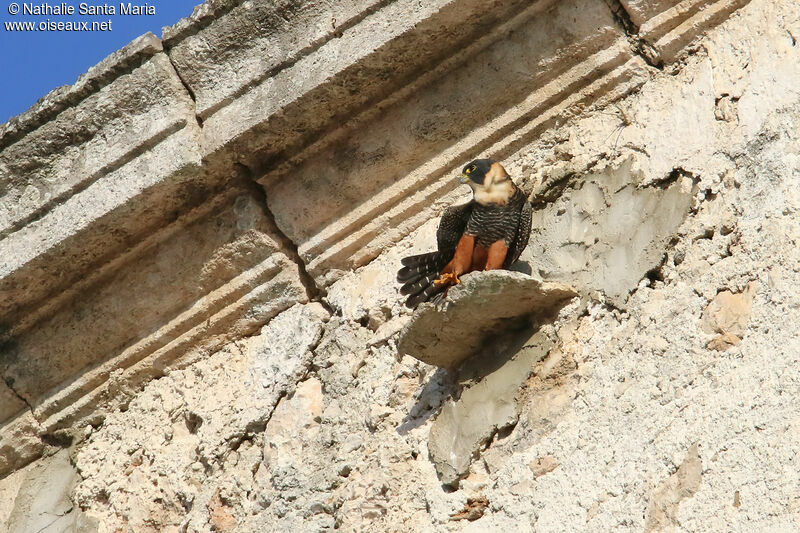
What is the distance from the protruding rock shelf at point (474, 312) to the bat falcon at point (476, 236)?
0.28 feet

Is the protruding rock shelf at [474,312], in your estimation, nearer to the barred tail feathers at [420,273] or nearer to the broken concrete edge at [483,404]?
the broken concrete edge at [483,404]

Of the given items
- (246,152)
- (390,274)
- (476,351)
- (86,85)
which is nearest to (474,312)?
(476,351)

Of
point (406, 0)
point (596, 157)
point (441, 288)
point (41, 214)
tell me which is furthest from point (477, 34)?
point (41, 214)

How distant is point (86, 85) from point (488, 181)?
1.46 m

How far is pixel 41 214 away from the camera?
4160mm

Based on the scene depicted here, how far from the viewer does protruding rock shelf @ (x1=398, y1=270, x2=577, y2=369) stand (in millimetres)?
3271

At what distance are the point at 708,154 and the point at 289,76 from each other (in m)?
1.36

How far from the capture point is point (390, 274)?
3.94 meters

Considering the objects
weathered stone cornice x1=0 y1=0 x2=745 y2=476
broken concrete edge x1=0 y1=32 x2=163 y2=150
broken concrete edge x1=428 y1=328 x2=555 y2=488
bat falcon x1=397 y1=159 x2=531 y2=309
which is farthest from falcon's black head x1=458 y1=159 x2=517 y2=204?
broken concrete edge x1=0 y1=32 x2=163 y2=150

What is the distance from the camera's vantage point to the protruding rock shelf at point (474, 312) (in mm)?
3271

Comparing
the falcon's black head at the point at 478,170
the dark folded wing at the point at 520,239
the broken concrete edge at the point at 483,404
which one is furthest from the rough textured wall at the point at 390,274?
the falcon's black head at the point at 478,170

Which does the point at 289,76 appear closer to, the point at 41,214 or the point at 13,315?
the point at 41,214

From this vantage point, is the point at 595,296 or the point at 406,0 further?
the point at 406,0

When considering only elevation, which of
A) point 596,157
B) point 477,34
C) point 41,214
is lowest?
point 596,157
